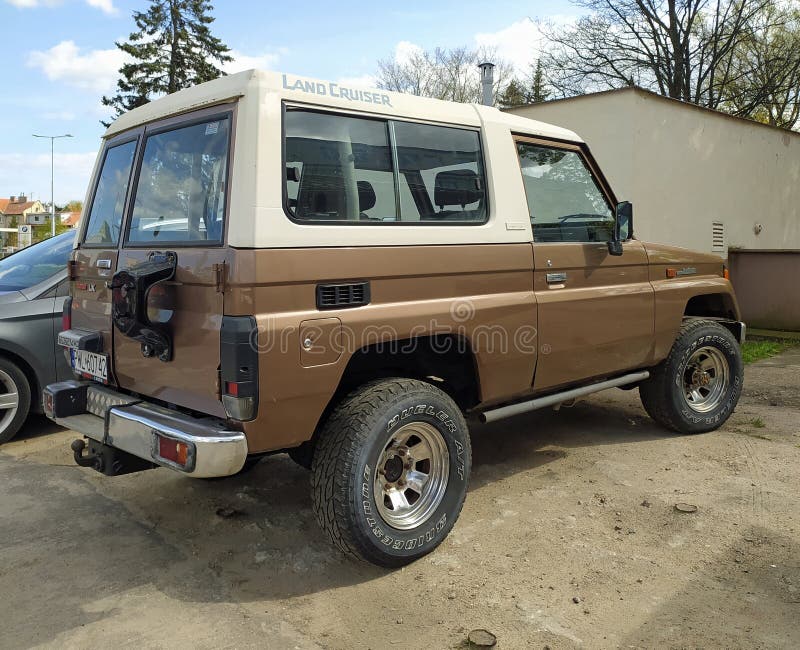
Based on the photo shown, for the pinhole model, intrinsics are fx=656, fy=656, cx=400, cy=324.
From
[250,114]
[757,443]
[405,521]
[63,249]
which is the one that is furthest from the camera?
[63,249]

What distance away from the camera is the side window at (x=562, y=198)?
3.98m

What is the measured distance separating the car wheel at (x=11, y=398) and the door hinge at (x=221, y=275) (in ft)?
11.1

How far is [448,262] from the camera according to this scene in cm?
342

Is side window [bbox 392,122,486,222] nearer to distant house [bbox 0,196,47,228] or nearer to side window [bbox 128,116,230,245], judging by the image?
side window [bbox 128,116,230,245]

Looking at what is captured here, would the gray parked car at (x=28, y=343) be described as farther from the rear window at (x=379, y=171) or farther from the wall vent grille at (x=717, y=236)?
the wall vent grille at (x=717, y=236)

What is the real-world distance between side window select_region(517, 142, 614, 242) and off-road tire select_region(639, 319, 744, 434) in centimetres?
120

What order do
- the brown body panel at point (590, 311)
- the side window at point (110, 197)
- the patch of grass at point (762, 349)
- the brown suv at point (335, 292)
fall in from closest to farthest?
the brown suv at point (335, 292)
the side window at point (110, 197)
the brown body panel at point (590, 311)
the patch of grass at point (762, 349)

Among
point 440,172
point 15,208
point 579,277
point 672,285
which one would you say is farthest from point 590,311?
point 15,208

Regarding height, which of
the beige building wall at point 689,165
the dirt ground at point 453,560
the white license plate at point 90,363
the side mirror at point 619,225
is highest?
the beige building wall at point 689,165

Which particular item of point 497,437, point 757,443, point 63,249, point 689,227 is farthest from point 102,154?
point 689,227

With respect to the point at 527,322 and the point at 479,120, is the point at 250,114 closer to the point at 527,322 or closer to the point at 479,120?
the point at 479,120

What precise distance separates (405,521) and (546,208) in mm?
2054

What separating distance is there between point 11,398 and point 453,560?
153 inches

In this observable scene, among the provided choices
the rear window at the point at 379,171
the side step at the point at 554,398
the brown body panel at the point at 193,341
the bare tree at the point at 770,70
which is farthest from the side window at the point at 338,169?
the bare tree at the point at 770,70
